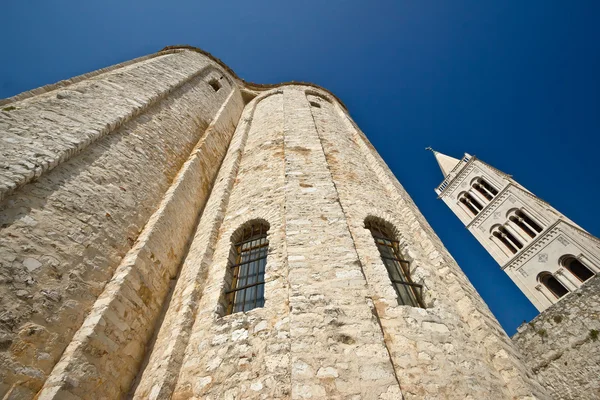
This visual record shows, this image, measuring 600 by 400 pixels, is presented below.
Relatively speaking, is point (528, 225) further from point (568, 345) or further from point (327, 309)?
point (327, 309)

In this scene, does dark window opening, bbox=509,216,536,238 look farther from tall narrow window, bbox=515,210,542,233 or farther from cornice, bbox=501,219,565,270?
cornice, bbox=501,219,565,270

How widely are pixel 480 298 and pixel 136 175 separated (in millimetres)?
7945

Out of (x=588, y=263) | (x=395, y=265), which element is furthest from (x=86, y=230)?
(x=588, y=263)

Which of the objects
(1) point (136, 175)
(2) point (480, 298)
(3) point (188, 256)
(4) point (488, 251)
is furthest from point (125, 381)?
(4) point (488, 251)

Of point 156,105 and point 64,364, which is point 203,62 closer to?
point 156,105

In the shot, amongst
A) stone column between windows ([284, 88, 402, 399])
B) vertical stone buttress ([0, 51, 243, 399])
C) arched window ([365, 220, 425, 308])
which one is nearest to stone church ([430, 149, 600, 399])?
arched window ([365, 220, 425, 308])

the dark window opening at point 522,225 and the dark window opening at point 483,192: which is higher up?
the dark window opening at point 483,192

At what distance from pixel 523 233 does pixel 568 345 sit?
65.7 ft

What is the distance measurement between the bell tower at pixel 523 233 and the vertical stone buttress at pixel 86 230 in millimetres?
18397

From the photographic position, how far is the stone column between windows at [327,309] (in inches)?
147

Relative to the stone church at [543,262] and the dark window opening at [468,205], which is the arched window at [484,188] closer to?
the stone church at [543,262]

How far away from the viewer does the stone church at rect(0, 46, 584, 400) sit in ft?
13.1

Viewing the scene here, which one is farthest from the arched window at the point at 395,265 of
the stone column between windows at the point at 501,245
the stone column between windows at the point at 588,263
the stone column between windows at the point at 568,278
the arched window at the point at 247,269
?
the stone column between windows at the point at 501,245

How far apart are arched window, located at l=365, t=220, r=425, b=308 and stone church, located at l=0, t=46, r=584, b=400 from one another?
0.11 feet
